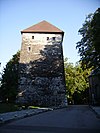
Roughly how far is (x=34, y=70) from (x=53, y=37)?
24.5ft

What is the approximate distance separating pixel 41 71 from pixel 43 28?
29.9 feet

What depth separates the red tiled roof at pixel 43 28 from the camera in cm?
3853

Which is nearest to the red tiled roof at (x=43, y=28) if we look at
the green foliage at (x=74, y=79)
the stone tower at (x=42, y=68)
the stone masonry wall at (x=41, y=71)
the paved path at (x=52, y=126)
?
the stone tower at (x=42, y=68)

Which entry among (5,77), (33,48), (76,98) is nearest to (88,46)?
(33,48)

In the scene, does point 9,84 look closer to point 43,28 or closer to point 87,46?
point 43,28

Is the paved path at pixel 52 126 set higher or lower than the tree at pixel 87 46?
lower

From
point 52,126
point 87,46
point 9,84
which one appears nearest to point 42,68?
point 9,84

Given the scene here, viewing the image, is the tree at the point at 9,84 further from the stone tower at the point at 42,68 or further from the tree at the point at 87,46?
the tree at the point at 87,46

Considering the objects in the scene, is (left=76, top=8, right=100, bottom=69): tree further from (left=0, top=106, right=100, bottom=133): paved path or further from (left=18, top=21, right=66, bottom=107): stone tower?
(left=0, top=106, right=100, bottom=133): paved path

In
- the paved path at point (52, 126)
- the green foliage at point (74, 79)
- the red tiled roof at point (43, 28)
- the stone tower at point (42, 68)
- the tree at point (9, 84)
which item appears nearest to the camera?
the paved path at point (52, 126)

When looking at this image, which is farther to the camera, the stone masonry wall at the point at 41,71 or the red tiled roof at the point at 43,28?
the red tiled roof at the point at 43,28

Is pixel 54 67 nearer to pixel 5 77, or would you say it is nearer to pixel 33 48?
pixel 33 48

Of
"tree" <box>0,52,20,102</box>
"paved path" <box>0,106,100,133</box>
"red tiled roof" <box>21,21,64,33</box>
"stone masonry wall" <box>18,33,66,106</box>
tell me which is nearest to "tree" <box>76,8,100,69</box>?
"stone masonry wall" <box>18,33,66,106</box>

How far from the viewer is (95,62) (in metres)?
22.4
